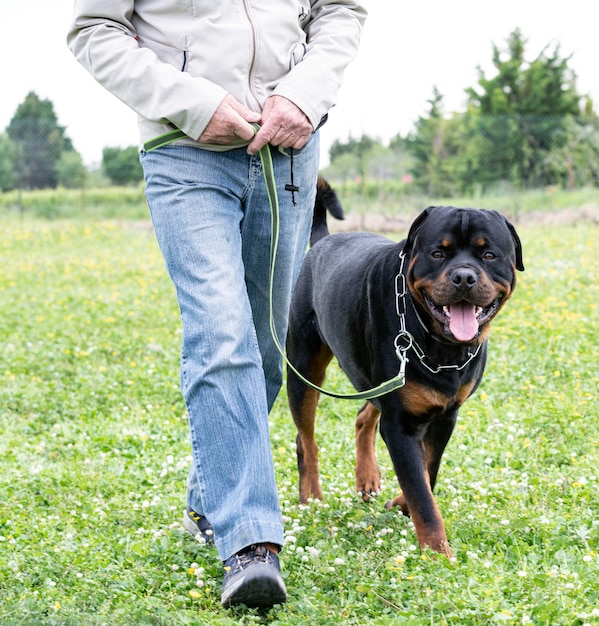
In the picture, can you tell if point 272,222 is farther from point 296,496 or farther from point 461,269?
point 296,496

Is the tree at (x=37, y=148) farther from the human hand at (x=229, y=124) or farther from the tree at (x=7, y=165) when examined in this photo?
the human hand at (x=229, y=124)

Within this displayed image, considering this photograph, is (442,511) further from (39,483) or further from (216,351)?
(39,483)

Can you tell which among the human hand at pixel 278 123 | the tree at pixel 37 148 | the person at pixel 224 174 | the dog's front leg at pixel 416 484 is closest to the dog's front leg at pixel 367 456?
the dog's front leg at pixel 416 484

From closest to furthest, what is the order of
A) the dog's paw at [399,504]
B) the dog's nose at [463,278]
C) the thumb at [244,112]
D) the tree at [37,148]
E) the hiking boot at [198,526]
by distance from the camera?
1. the thumb at [244,112]
2. the dog's nose at [463,278]
3. the hiking boot at [198,526]
4. the dog's paw at [399,504]
5. the tree at [37,148]

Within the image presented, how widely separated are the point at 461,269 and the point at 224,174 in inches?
37.1

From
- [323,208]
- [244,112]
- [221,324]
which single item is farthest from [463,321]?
[323,208]

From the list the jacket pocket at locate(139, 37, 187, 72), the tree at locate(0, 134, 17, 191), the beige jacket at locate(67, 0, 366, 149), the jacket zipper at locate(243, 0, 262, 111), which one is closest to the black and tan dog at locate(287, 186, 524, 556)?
the beige jacket at locate(67, 0, 366, 149)

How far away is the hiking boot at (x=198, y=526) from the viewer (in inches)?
139

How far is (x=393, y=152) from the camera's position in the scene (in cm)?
1889

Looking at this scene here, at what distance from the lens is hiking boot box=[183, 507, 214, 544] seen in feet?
11.5

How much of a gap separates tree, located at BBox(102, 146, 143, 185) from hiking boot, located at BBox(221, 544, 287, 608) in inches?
704

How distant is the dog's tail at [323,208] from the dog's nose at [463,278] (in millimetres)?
1614

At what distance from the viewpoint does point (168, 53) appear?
3094mm

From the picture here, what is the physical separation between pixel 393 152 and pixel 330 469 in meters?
14.9
